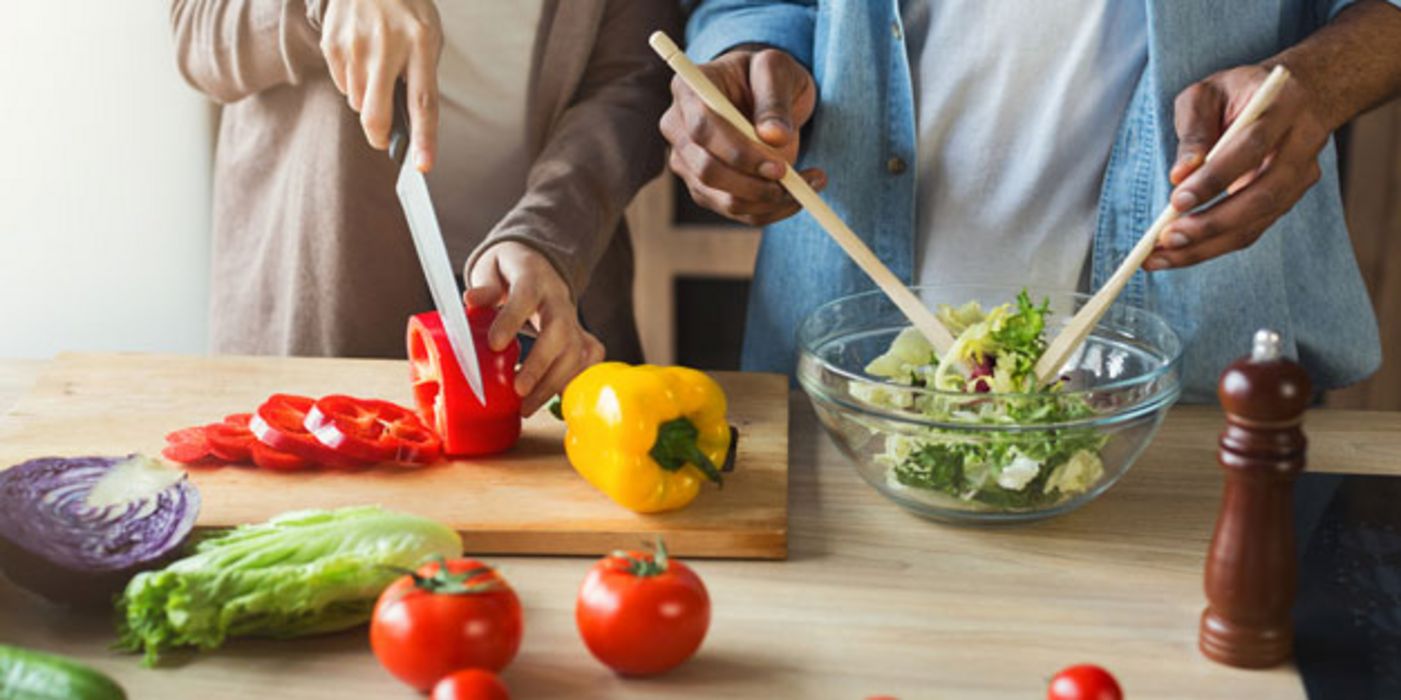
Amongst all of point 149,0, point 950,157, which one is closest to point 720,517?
point 950,157

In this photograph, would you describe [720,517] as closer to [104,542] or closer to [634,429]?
[634,429]

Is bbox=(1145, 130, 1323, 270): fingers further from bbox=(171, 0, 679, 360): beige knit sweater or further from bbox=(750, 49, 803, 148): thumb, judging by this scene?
bbox=(171, 0, 679, 360): beige knit sweater

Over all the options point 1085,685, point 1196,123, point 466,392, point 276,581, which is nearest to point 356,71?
point 466,392

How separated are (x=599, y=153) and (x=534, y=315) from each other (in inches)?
13.7

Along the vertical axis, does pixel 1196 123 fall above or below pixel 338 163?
above

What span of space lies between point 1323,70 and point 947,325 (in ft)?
1.66

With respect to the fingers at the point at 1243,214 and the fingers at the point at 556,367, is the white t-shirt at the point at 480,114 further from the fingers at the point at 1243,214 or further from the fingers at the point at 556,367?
the fingers at the point at 1243,214

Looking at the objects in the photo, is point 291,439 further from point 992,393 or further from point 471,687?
point 992,393

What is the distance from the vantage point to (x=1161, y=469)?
1628 millimetres

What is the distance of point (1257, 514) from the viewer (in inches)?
46.4

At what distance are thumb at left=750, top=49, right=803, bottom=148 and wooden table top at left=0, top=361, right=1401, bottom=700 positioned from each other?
37 cm

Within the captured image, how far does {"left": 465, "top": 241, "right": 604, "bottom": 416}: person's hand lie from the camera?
5.51ft

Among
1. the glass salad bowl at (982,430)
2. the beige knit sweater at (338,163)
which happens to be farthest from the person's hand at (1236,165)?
the beige knit sweater at (338,163)

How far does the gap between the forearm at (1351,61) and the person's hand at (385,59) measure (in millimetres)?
918
